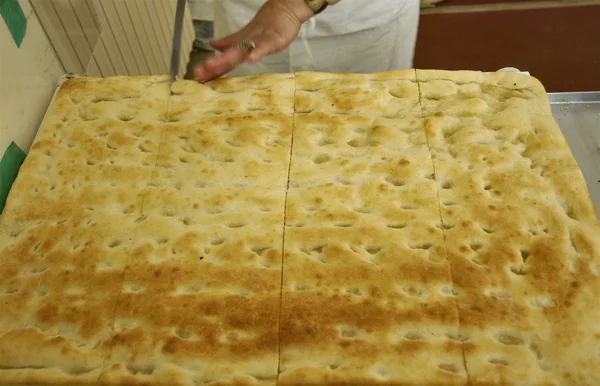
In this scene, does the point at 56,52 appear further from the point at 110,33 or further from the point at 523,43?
the point at 523,43

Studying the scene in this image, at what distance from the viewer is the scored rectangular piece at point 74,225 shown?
1062mm

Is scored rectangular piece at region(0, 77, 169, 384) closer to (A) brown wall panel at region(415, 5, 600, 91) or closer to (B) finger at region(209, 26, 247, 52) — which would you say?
(B) finger at region(209, 26, 247, 52)

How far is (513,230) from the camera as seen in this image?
1190 millimetres

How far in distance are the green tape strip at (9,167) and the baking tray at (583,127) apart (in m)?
1.60

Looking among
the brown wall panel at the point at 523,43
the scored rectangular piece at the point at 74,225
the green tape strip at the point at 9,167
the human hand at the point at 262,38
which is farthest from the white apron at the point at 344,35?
the brown wall panel at the point at 523,43

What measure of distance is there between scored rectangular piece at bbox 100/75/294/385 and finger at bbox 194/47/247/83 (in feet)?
0.14

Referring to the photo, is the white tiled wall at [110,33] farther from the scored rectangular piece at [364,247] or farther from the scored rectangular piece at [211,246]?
the scored rectangular piece at [364,247]

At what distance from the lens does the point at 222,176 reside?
133 centimetres

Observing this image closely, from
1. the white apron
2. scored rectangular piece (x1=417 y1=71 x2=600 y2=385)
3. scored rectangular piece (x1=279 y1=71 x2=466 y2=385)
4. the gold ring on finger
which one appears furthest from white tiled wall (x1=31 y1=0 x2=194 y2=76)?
scored rectangular piece (x1=417 y1=71 x2=600 y2=385)

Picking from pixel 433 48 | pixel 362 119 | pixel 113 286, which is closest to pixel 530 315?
pixel 362 119

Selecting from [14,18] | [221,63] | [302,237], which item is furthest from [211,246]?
[14,18]

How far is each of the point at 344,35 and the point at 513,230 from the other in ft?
3.70

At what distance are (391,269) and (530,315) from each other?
0.30 m

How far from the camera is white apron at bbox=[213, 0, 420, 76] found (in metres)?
1.94
